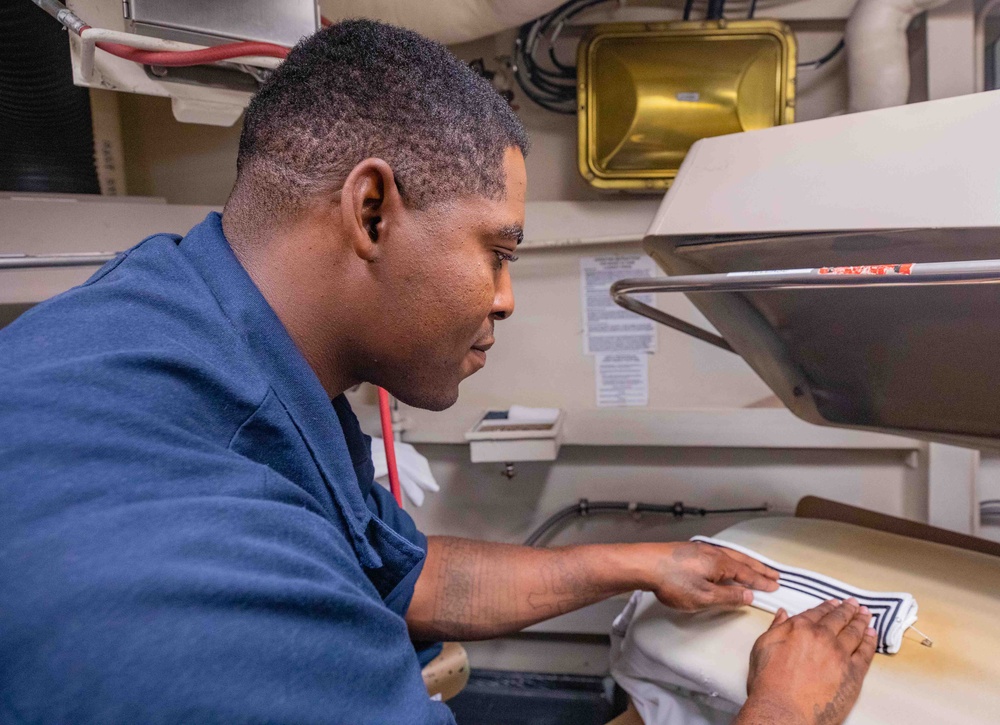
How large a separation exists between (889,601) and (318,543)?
2.10 feet

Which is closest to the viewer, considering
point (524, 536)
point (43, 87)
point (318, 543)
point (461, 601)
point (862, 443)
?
point (318, 543)

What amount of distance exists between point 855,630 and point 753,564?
0.50 feet

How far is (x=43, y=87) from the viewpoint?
1.20 meters

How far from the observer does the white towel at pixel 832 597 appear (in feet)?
2.21

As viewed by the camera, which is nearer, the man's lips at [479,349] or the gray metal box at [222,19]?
the man's lips at [479,349]

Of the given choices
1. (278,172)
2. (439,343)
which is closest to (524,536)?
(439,343)

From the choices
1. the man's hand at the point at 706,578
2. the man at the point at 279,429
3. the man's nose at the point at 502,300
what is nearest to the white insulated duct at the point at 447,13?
the man at the point at 279,429

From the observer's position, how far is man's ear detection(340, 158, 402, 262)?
0.53 m

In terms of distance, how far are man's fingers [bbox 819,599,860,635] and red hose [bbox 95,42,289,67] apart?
100 cm

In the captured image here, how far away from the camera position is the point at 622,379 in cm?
150

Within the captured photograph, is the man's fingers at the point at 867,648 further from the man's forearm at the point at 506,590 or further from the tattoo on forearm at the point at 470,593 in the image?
the tattoo on forearm at the point at 470,593

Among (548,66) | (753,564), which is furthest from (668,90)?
(753,564)

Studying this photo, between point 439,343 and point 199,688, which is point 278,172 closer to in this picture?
point 439,343

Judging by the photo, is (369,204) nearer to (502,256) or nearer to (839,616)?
(502,256)
